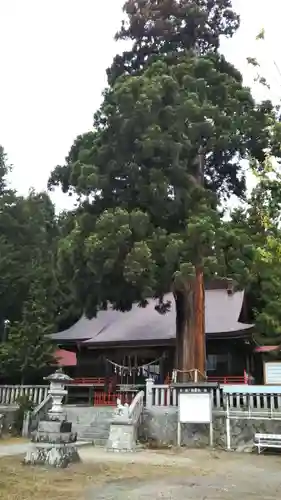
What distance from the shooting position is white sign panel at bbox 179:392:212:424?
39.8 ft

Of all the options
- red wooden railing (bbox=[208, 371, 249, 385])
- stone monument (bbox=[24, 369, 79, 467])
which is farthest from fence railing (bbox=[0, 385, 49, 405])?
stone monument (bbox=[24, 369, 79, 467])

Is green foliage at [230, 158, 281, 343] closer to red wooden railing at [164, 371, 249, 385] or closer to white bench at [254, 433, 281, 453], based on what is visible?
red wooden railing at [164, 371, 249, 385]

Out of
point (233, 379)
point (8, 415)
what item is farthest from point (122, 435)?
point (233, 379)

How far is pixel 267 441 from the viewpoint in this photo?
1151 centimetres

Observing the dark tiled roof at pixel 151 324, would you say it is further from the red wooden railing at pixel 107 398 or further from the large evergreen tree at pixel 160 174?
the large evergreen tree at pixel 160 174

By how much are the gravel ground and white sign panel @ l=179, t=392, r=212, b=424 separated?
1.75 meters

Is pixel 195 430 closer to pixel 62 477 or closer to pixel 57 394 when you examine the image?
pixel 57 394

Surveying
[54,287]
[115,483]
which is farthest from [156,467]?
[54,287]

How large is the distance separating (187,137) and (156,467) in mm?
10241

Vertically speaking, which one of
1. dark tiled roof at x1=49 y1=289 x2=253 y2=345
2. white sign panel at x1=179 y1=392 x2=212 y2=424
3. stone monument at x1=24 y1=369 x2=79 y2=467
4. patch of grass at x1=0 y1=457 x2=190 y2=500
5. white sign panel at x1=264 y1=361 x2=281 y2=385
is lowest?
patch of grass at x1=0 y1=457 x2=190 y2=500

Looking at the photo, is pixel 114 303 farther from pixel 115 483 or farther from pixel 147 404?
pixel 115 483

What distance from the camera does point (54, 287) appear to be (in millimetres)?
25250

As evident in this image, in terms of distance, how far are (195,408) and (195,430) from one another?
33.8 inches

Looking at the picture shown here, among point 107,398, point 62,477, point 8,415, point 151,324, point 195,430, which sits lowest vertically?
point 62,477
